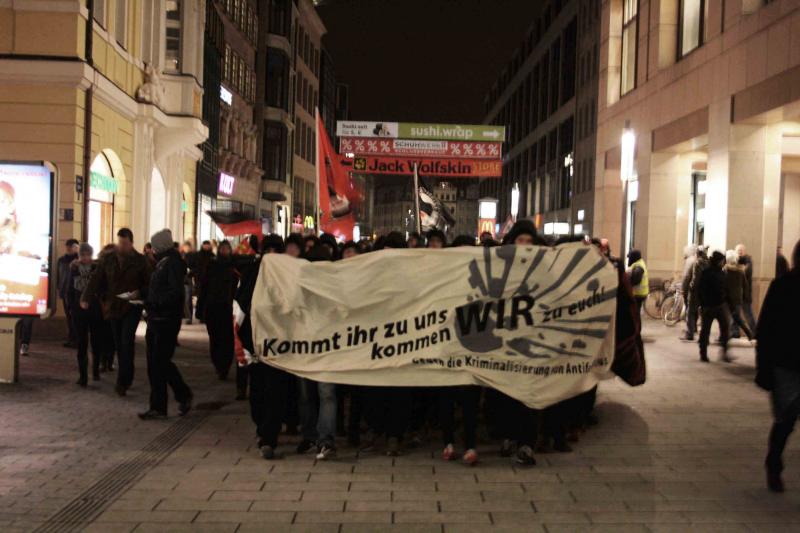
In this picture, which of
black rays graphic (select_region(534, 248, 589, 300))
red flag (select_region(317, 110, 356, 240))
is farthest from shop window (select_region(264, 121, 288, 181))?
black rays graphic (select_region(534, 248, 589, 300))

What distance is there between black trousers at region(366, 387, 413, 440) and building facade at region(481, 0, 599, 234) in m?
44.6

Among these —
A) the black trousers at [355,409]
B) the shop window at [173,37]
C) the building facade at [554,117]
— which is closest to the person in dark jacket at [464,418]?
the black trousers at [355,409]

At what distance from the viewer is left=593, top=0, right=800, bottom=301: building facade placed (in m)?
18.1

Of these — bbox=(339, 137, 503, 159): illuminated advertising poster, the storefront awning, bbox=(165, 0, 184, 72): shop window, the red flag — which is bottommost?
the red flag

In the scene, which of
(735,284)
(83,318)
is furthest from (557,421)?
(735,284)

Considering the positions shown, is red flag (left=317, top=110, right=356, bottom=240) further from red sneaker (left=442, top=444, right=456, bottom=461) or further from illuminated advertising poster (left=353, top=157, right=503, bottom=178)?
red sneaker (left=442, top=444, right=456, bottom=461)

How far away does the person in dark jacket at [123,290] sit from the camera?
10.1 meters

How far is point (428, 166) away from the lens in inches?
955

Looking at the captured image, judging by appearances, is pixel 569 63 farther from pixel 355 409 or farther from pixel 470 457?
pixel 470 457

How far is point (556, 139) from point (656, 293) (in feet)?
148

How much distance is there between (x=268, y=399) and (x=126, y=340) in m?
3.25

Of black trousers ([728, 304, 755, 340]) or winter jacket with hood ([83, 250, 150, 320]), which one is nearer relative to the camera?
winter jacket with hood ([83, 250, 150, 320])

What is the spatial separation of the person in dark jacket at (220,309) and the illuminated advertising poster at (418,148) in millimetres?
13011

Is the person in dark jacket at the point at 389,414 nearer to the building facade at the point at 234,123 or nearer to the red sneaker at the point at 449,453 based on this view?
the red sneaker at the point at 449,453
